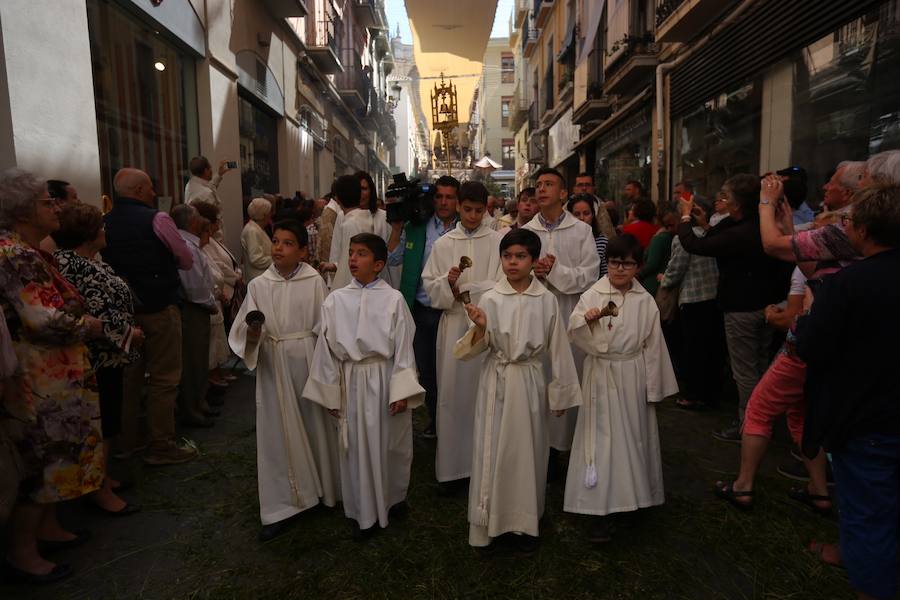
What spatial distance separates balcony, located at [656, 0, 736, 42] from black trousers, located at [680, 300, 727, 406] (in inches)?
215

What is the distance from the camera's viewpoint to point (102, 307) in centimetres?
329

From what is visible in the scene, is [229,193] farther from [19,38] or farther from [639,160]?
[639,160]

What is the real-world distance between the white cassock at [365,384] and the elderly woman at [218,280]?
2.68m

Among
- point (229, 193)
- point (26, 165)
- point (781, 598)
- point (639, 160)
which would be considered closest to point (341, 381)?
point (781, 598)

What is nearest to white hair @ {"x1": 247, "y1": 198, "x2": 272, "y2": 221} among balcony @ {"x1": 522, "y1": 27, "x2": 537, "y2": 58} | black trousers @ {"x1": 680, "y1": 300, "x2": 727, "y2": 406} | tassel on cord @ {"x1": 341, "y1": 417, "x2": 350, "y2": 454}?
tassel on cord @ {"x1": 341, "y1": 417, "x2": 350, "y2": 454}

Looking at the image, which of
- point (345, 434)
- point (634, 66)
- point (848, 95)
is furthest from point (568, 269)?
point (634, 66)

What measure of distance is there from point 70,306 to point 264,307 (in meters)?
0.94

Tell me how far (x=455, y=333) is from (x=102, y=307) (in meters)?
2.10

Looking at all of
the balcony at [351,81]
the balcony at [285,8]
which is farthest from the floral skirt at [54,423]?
the balcony at [351,81]

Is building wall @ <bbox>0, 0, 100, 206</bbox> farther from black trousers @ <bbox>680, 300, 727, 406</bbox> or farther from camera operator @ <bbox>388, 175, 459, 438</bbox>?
black trousers @ <bbox>680, 300, 727, 406</bbox>

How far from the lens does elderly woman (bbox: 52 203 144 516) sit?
129 inches

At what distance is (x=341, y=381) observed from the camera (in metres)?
3.20

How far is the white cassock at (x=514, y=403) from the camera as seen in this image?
291cm

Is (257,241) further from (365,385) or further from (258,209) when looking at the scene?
(365,385)
